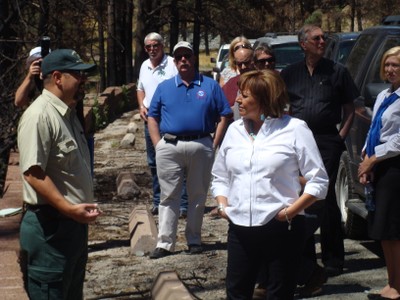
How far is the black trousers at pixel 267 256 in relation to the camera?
5.50m

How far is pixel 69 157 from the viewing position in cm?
507

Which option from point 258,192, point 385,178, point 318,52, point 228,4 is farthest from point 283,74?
point 228,4

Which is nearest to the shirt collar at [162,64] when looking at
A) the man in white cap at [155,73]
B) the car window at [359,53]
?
the man in white cap at [155,73]

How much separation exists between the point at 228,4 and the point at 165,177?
4048 centimetres

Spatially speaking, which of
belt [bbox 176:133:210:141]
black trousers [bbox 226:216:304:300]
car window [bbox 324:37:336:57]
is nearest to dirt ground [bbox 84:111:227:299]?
belt [bbox 176:133:210:141]

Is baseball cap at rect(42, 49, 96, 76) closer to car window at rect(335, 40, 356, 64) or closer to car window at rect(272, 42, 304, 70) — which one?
car window at rect(335, 40, 356, 64)

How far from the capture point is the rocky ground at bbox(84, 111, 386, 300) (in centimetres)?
776

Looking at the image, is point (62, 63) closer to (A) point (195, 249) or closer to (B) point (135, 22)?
(A) point (195, 249)

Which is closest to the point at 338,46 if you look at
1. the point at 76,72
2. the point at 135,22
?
the point at 76,72

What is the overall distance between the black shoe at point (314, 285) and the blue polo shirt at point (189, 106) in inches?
73.9

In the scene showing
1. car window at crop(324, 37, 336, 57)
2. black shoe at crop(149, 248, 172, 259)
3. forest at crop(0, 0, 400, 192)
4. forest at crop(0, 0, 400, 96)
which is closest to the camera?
black shoe at crop(149, 248, 172, 259)

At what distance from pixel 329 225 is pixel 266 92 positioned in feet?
9.27

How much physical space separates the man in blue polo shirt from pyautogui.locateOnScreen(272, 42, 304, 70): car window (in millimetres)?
10255

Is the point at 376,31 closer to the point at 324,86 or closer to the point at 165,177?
the point at 324,86
